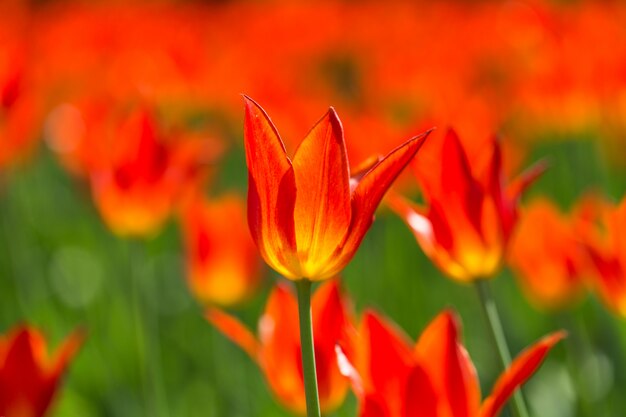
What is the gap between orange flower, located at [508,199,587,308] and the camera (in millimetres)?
1451

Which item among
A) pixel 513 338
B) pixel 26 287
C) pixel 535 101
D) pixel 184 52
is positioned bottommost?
pixel 513 338

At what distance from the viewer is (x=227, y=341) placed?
2.16 metres

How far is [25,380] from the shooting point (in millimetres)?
971

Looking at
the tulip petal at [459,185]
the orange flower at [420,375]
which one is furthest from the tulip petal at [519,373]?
the tulip petal at [459,185]

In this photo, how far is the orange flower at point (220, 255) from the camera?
1736mm

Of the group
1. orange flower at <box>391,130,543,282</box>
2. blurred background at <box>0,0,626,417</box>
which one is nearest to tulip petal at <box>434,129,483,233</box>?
orange flower at <box>391,130,543,282</box>

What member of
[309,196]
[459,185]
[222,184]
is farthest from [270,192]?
[222,184]

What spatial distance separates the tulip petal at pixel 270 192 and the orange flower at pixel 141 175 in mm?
752

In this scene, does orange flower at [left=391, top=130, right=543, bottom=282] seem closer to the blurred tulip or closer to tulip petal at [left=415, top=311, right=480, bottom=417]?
tulip petal at [left=415, top=311, right=480, bottom=417]

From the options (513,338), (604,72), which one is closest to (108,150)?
(513,338)

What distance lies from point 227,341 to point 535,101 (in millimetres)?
929

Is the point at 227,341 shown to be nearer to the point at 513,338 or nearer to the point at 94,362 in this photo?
the point at 94,362

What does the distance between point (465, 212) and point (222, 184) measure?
2.50 m

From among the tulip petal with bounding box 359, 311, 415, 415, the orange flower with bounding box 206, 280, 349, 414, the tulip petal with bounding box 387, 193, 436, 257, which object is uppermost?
the tulip petal with bounding box 387, 193, 436, 257
